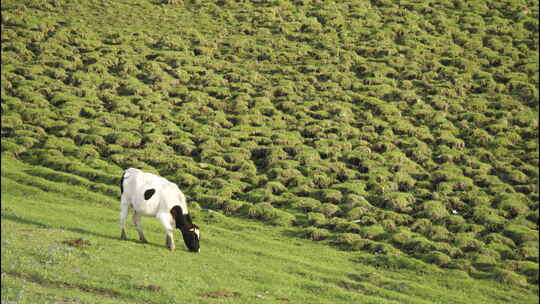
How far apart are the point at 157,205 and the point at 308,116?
30.5 m

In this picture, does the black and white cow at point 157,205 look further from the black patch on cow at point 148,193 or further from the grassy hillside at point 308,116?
the grassy hillside at point 308,116

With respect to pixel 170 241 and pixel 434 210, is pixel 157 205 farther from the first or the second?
pixel 434 210

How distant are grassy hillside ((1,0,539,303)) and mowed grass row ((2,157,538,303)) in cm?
85

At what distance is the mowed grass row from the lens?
19.8 metres

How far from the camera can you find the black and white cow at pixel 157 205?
1025 inches

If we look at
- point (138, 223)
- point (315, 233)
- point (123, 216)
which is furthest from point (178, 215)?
point (315, 233)

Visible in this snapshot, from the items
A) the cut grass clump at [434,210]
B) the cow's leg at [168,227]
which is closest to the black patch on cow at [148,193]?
the cow's leg at [168,227]

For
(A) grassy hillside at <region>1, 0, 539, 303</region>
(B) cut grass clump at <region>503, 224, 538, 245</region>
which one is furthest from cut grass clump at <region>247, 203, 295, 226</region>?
(B) cut grass clump at <region>503, 224, 538, 245</region>

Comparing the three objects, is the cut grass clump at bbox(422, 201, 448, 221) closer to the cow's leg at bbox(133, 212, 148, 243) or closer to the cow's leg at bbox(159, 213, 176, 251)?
the cow's leg at bbox(159, 213, 176, 251)

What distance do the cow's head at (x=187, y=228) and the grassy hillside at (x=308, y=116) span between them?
325 centimetres

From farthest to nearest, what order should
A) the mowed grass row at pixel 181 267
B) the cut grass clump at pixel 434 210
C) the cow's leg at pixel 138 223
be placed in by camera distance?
the cut grass clump at pixel 434 210, the cow's leg at pixel 138 223, the mowed grass row at pixel 181 267

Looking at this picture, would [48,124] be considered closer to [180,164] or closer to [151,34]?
[180,164]

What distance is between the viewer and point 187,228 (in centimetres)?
2647

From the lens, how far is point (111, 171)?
40.3 m
